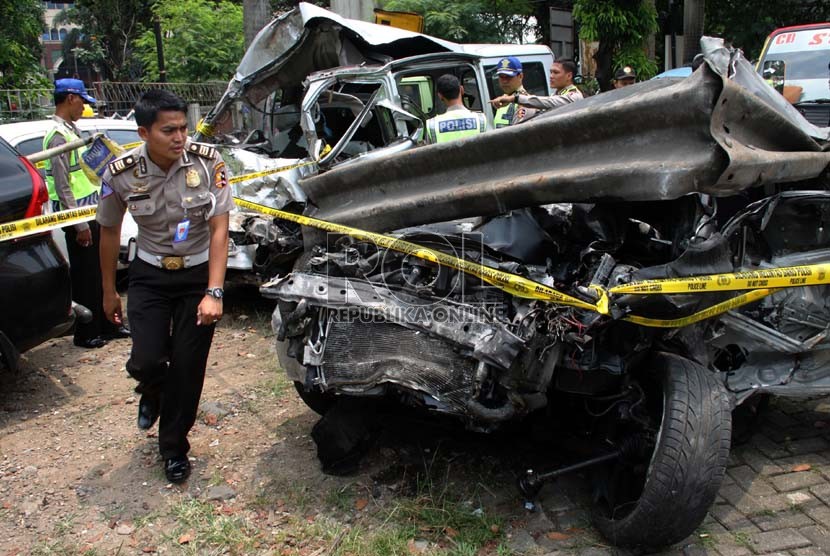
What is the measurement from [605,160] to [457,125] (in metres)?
2.61

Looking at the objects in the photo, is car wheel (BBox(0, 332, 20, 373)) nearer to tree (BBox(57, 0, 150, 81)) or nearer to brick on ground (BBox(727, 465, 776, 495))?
brick on ground (BBox(727, 465, 776, 495))

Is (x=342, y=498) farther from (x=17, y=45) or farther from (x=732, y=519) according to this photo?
(x=17, y=45)

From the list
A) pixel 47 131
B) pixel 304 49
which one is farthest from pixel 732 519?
pixel 47 131

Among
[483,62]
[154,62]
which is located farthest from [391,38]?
[154,62]

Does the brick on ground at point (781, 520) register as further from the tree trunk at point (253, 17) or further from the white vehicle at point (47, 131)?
the tree trunk at point (253, 17)

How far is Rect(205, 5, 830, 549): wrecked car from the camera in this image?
8.28 feet

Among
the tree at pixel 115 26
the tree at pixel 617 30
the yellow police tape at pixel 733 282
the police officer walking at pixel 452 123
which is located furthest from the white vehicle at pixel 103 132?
the tree at pixel 115 26

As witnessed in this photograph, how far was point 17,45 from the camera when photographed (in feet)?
51.6

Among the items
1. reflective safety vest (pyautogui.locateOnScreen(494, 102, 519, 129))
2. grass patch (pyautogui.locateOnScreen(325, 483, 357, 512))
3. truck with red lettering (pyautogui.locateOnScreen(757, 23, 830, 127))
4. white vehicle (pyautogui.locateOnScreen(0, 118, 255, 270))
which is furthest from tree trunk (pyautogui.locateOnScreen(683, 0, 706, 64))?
grass patch (pyautogui.locateOnScreen(325, 483, 357, 512))

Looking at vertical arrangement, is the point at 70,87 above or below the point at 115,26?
below

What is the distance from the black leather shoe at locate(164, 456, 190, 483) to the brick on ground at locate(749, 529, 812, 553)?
2510 mm

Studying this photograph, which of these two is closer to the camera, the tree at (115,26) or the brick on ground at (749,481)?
the brick on ground at (749,481)

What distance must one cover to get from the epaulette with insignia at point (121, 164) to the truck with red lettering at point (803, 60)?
7368mm

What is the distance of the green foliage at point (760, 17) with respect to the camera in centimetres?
1781
